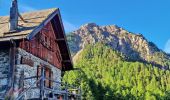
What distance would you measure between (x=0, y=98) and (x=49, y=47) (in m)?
7.11

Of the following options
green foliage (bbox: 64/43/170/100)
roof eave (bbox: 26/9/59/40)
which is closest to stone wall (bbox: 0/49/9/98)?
roof eave (bbox: 26/9/59/40)

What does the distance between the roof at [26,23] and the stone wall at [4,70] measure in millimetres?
993

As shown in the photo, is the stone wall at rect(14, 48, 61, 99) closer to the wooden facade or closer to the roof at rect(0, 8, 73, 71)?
the wooden facade

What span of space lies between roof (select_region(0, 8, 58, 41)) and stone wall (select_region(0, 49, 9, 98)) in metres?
0.99

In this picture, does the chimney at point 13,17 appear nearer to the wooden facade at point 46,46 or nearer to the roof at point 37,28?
the roof at point 37,28

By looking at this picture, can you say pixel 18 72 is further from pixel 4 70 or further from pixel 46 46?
pixel 46 46

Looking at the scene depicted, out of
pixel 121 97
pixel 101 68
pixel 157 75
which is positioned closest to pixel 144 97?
pixel 121 97

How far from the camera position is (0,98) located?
1748 centimetres

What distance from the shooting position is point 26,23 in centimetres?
2091

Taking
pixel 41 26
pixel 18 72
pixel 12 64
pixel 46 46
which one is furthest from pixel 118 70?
pixel 12 64

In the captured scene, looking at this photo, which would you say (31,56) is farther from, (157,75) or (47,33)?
(157,75)

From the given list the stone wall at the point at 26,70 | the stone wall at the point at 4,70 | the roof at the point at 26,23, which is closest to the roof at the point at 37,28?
the roof at the point at 26,23

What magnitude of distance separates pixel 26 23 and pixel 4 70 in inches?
143

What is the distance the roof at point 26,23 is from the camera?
60.5 feet
